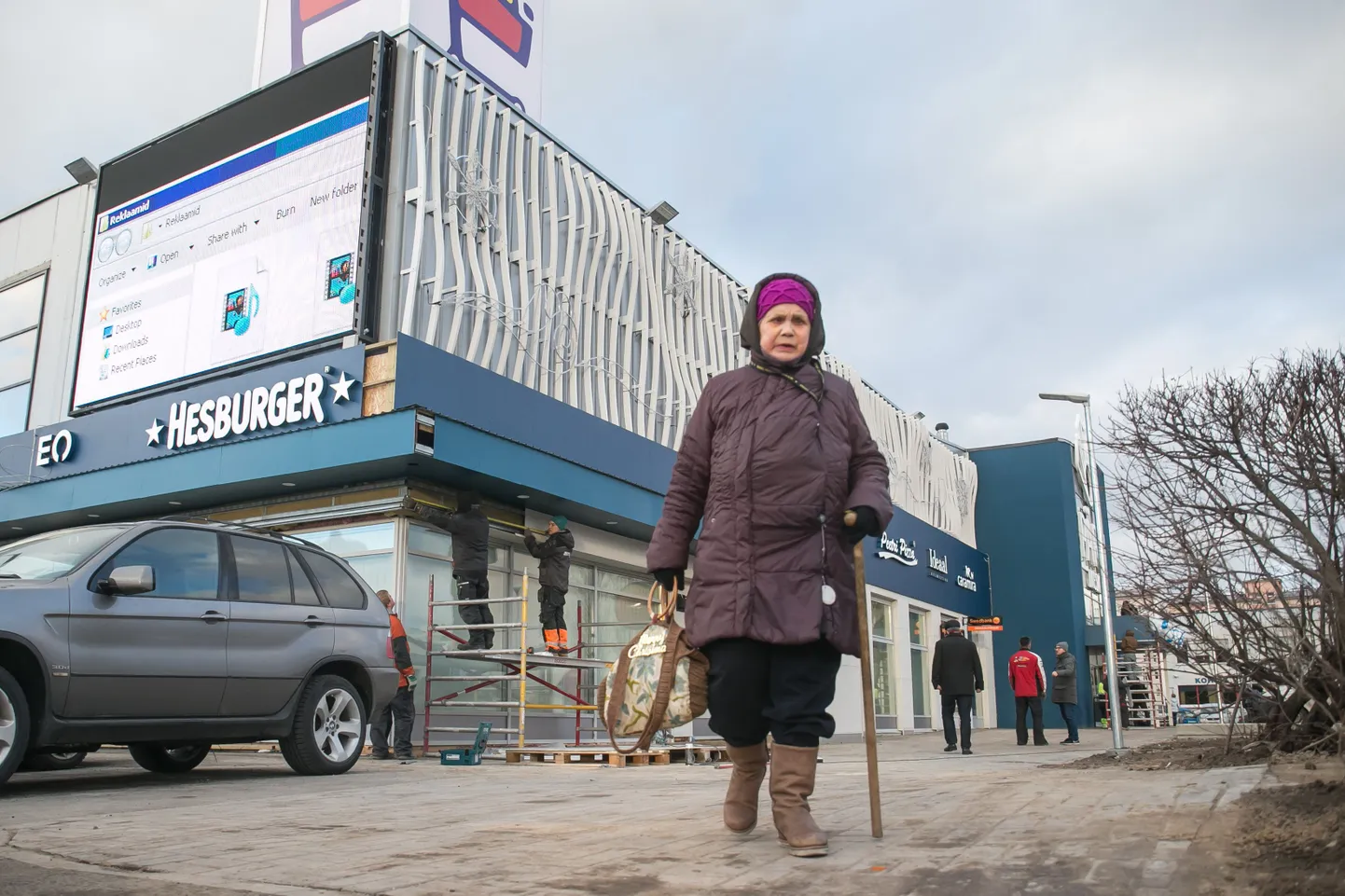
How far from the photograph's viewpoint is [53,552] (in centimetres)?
650

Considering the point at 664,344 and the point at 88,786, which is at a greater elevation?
the point at 664,344

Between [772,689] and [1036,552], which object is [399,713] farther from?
[1036,552]

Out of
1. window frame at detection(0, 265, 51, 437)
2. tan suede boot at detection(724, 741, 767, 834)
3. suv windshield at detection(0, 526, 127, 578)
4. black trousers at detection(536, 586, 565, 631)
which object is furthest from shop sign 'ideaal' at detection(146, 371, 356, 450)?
tan suede boot at detection(724, 741, 767, 834)

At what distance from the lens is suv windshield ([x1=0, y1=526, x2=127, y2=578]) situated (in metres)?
6.22

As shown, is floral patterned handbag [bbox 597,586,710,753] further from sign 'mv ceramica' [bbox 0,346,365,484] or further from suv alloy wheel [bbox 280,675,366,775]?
sign 'mv ceramica' [bbox 0,346,365,484]

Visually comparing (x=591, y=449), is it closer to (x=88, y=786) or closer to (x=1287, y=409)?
(x=88, y=786)

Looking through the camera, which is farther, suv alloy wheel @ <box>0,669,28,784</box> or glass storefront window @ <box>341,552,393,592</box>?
glass storefront window @ <box>341,552,393,592</box>

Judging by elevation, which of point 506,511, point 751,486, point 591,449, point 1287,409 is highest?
point 591,449

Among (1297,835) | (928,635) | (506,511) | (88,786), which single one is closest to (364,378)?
(506,511)

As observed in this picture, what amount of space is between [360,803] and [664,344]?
550 inches

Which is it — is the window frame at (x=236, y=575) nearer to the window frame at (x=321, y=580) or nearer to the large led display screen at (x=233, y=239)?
the window frame at (x=321, y=580)

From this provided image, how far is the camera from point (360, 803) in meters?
5.63

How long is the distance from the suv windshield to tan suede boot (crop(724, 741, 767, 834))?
14.5ft

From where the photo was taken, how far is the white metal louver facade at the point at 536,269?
45.9 feet
